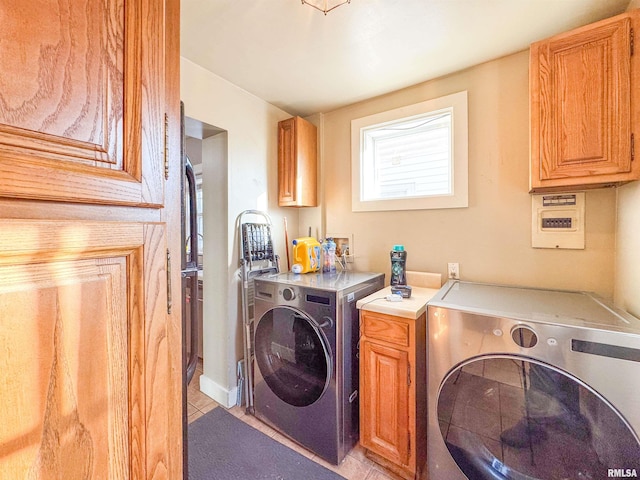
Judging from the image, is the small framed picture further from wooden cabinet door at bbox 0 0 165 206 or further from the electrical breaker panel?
wooden cabinet door at bbox 0 0 165 206

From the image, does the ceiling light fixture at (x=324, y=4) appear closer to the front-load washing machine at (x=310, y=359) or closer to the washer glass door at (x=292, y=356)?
the front-load washing machine at (x=310, y=359)

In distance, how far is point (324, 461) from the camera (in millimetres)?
1564

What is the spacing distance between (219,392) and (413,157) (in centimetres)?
239

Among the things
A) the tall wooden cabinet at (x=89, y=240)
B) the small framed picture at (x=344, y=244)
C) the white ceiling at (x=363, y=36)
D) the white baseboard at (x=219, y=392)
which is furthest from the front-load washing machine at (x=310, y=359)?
the white ceiling at (x=363, y=36)

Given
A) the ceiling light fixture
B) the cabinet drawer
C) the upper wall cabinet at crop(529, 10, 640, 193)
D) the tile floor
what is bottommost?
the tile floor

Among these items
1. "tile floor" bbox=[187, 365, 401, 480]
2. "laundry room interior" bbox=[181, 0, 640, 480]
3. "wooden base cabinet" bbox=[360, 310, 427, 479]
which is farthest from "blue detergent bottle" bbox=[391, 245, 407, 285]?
"tile floor" bbox=[187, 365, 401, 480]

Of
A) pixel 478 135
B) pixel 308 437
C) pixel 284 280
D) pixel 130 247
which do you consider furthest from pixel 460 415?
pixel 478 135

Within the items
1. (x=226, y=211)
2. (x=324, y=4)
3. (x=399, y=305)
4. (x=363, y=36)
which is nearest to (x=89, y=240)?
(x=399, y=305)

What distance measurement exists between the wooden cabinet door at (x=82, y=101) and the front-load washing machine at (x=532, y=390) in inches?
49.8

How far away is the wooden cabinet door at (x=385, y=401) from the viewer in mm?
1404

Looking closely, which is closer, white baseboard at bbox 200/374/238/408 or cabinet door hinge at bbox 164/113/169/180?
cabinet door hinge at bbox 164/113/169/180

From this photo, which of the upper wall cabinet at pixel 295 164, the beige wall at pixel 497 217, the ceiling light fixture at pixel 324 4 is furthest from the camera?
the upper wall cabinet at pixel 295 164

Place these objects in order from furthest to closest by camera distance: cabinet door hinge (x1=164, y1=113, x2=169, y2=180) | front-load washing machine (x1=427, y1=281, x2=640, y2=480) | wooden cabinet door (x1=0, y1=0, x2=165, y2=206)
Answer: front-load washing machine (x1=427, y1=281, x2=640, y2=480), cabinet door hinge (x1=164, y1=113, x2=169, y2=180), wooden cabinet door (x1=0, y1=0, x2=165, y2=206)

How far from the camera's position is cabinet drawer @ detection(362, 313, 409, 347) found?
1408 mm
